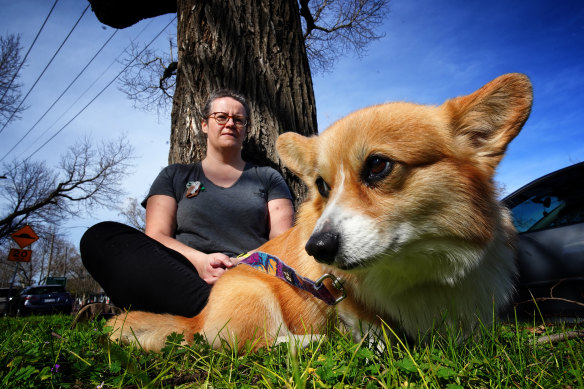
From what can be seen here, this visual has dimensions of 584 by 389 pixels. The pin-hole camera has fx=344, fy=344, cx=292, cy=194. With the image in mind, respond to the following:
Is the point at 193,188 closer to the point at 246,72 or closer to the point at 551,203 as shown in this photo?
the point at 246,72

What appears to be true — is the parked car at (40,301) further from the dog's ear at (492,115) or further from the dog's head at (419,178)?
the dog's ear at (492,115)

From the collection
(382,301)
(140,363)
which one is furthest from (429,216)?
(140,363)

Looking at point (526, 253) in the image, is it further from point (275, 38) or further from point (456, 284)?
point (275, 38)

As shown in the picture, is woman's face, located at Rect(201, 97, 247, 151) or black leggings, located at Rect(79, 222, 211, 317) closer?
black leggings, located at Rect(79, 222, 211, 317)

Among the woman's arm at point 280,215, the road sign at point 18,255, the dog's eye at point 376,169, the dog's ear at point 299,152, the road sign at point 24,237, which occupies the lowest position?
the road sign at point 18,255

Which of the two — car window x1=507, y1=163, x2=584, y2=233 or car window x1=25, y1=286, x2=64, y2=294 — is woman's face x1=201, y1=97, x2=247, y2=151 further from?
car window x1=25, y1=286, x2=64, y2=294

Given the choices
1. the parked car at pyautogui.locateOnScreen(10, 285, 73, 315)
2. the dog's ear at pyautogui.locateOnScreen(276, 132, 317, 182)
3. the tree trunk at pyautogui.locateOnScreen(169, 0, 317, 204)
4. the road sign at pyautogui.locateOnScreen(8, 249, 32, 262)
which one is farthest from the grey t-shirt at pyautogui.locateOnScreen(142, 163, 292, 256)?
the parked car at pyautogui.locateOnScreen(10, 285, 73, 315)

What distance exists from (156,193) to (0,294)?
2602 centimetres

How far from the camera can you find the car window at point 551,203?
2916mm

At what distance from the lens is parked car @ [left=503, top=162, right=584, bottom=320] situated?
8.46 ft

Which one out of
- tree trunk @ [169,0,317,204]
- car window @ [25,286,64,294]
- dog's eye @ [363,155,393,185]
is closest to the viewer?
dog's eye @ [363,155,393,185]

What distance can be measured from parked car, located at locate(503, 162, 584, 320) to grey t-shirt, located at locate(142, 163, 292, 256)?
197 centimetres

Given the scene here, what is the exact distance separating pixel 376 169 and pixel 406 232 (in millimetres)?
346

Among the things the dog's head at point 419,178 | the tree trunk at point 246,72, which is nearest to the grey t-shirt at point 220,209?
the tree trunk at point 246,72
